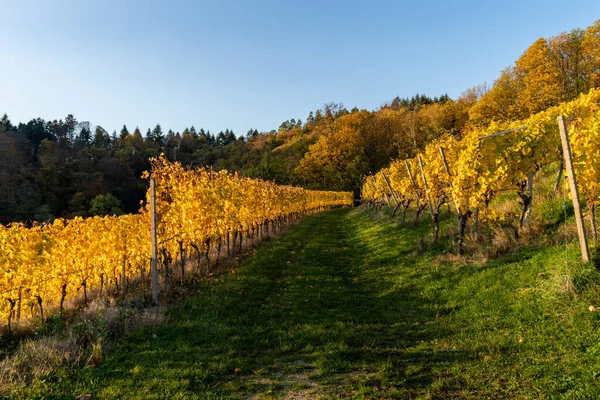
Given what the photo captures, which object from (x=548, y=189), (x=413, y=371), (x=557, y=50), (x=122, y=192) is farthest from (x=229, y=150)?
(x=413, y=371)

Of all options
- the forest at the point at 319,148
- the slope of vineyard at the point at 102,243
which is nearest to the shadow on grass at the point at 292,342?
the slope of vineyard at the point at 102,243

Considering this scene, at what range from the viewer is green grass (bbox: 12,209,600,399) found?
4117 millimetres

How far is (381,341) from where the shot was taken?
218 inches

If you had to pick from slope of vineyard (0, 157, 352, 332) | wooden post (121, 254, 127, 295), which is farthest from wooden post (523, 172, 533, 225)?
wooden post (121, 254, 127, 295)

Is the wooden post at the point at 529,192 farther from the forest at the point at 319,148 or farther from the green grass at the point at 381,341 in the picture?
the forest at the point at 319,148

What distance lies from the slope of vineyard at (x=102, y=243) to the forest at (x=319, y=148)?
19.3 m

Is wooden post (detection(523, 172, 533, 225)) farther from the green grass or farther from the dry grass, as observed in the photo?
the dry grass

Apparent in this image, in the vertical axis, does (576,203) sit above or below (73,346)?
above

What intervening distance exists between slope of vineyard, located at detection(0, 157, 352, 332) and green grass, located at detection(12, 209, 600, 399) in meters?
2.24

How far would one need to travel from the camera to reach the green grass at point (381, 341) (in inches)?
162

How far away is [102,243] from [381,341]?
8437 millimetres

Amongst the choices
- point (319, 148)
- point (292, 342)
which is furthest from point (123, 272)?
point (319, 148)

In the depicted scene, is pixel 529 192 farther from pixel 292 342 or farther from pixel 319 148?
pixel 319 148

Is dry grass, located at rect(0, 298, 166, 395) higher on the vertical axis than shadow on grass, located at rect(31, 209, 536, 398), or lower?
higher
